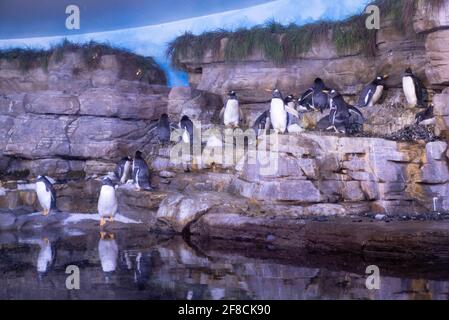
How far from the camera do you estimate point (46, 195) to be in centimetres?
847

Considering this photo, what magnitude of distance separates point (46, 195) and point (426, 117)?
17.5ft

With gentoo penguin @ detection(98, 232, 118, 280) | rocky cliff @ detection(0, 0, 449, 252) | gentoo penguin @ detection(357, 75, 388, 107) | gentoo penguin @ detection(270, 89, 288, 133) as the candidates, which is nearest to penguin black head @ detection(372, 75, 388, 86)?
gentoo penguin @ detection(357, 75, 388, 107)

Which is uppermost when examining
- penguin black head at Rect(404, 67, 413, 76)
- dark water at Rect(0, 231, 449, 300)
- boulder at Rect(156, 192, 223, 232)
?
penguin black head at Rect(404, 67, 413, 76)

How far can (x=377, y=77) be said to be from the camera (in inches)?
364

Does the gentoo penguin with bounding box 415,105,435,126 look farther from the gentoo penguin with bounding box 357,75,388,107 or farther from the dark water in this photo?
the dark water

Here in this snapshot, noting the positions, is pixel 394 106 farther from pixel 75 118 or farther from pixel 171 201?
pixel 75 118

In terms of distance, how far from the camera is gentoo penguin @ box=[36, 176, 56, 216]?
845 centimetres

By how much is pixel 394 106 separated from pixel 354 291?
17.2ft

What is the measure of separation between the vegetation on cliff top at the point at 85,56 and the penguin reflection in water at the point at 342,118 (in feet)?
14.0

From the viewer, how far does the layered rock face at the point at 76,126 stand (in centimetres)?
1008

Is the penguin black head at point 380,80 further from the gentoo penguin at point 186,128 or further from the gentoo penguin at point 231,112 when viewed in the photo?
the gentoo penguin at point 186,128

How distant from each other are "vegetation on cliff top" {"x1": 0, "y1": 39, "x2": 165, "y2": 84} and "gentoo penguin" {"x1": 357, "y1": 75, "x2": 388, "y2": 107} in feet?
14.0
